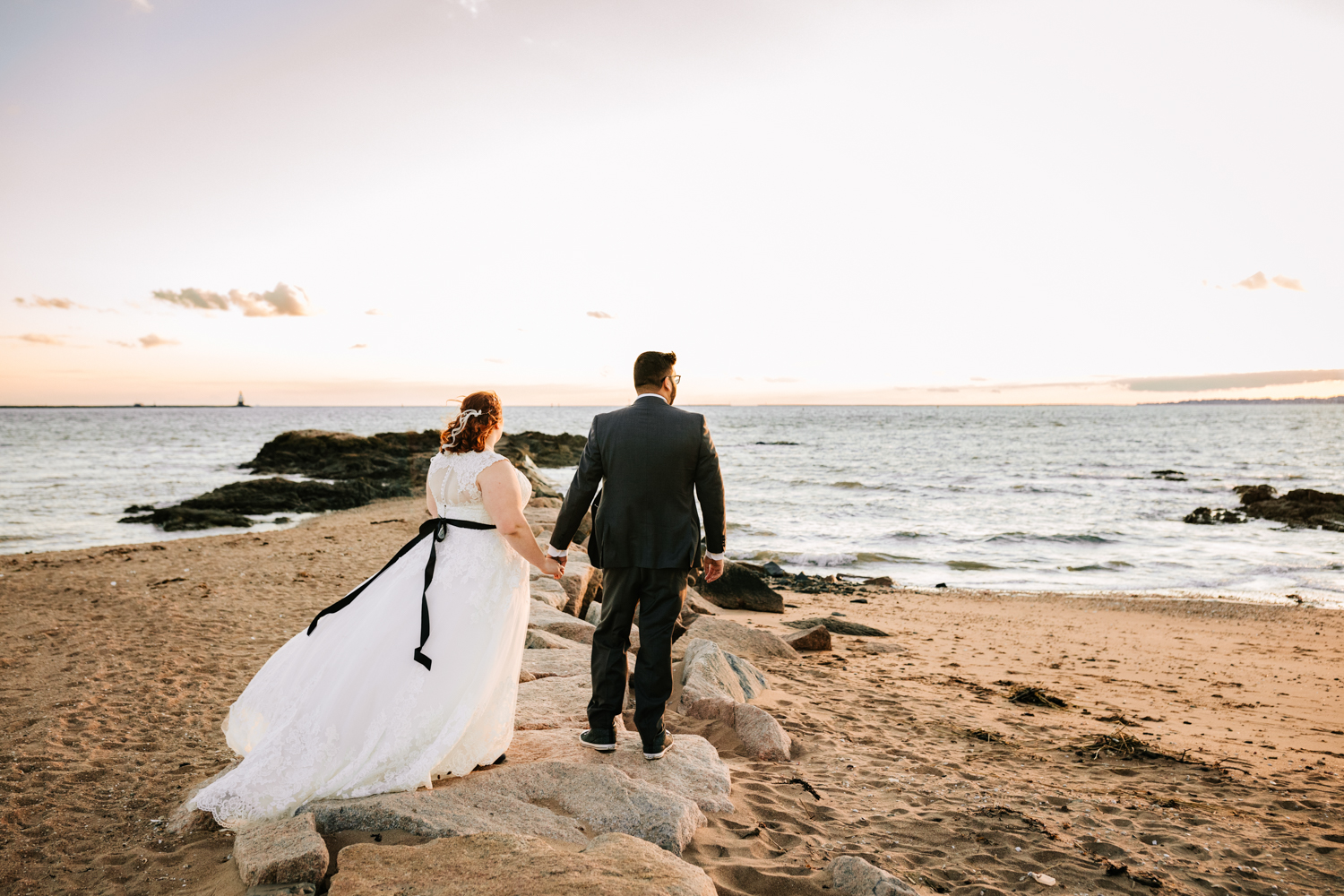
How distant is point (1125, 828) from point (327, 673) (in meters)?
4.16

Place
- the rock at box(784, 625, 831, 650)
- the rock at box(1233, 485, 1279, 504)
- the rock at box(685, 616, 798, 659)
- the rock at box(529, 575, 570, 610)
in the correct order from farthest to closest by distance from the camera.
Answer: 1. the rock at box(1233, 485, 1279, 504)
2. the rock at box(529, 575, 570, 610)
3. the rock at box(784, 625, 831, 650)
4. the rock at box(685, 616, 798, 659)

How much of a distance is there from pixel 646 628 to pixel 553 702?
144 centimetres

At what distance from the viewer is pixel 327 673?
360 centimetres

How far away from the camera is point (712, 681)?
18.7 ft

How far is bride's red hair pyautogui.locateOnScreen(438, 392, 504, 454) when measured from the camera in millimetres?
3936

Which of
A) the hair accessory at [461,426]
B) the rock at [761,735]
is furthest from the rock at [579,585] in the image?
the hair accessory at [461,426]

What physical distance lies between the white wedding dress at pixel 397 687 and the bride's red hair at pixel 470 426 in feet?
0.18

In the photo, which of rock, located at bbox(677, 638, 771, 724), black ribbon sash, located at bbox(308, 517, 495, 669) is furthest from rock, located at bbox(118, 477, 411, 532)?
black ribbon sash, located at bbox(308, 517, 495, 669)

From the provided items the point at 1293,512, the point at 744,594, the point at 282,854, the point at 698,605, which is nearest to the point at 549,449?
the point at 1293,512

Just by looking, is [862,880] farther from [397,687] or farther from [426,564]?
[426,564]

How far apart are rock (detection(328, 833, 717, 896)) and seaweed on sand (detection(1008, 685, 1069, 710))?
4.89 m

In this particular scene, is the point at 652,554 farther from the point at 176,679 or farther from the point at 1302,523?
the point at 1302,523

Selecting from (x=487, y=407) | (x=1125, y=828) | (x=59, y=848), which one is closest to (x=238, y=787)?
(x=59, y=848)

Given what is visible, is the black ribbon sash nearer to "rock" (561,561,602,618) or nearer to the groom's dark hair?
the groom's dark hair
